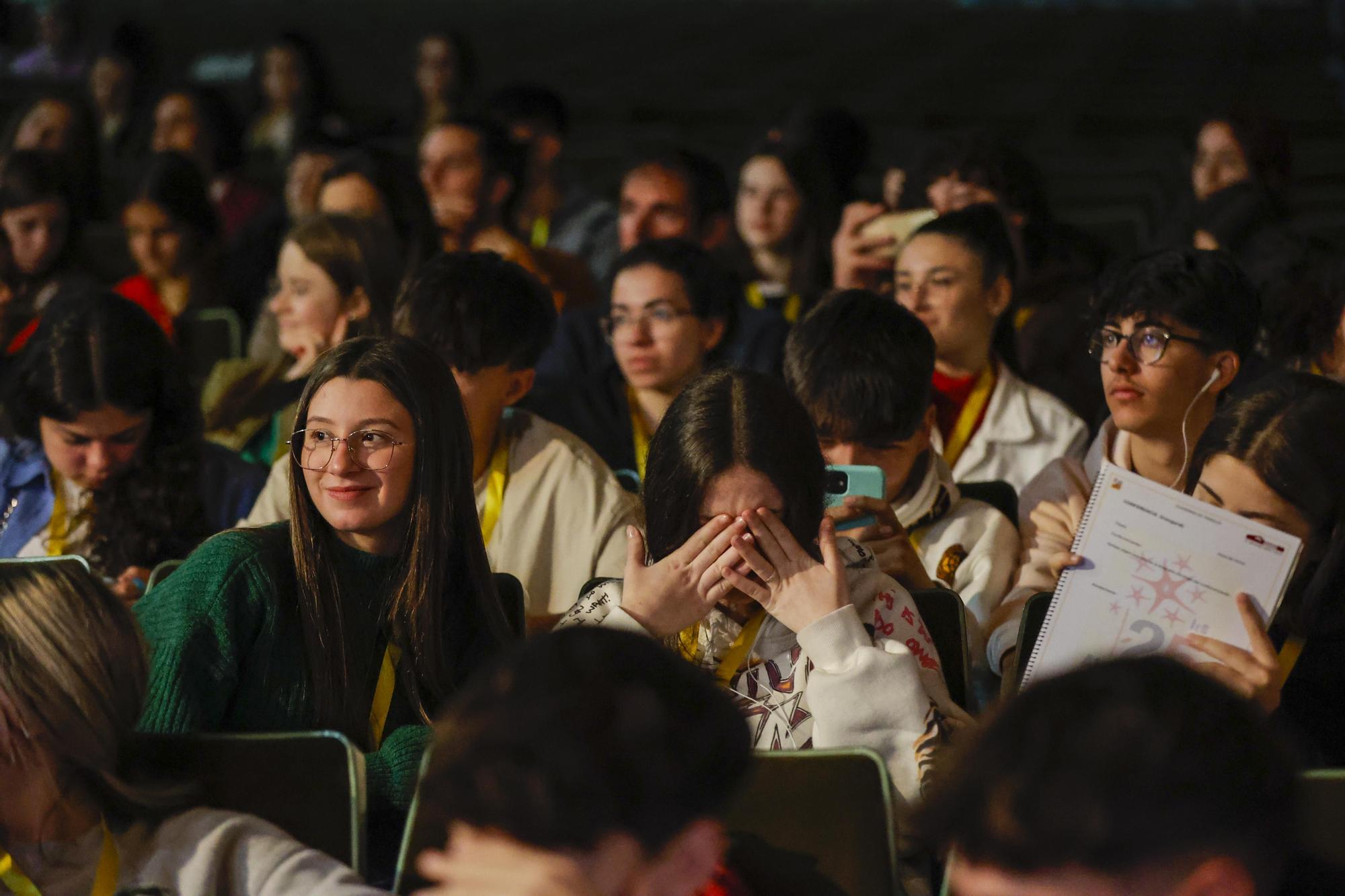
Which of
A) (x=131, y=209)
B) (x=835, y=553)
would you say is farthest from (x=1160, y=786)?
(x=131, y=209)

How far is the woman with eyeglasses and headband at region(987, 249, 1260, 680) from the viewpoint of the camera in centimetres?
291

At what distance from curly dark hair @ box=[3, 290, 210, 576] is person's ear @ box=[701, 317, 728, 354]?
4.02ft

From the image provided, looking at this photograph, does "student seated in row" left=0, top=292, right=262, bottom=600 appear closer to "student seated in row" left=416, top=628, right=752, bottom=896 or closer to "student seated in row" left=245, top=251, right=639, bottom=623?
"student seated in row" left=245, top=251, right=639, bottom=623

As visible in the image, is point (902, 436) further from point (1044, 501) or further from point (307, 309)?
point (307, 309)

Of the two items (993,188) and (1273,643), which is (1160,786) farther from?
(993,188)

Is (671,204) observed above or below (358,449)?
above

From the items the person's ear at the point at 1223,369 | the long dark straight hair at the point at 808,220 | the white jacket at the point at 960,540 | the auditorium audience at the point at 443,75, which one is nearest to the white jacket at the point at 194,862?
the white jacket at the point at 960,540

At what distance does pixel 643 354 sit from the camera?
140 inches

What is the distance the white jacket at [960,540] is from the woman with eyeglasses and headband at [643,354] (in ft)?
2.64

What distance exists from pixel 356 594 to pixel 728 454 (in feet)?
1.92

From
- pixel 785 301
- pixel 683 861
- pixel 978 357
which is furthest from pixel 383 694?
pixel 785 301

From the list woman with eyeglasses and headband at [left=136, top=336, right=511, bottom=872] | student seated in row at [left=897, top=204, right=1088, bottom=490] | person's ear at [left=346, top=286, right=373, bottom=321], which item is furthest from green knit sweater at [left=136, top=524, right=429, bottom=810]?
student seated in row at [left=897, top=204, right=1088, bottom=490]

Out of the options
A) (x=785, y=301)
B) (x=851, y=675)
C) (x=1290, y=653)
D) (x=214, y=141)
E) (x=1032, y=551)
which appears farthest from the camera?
(x=214, y=141)

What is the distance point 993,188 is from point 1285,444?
2.44 m
